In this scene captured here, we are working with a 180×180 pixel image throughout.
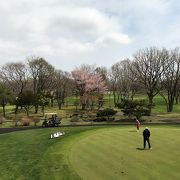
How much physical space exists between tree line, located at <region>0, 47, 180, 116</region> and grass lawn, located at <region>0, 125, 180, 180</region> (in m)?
39.7

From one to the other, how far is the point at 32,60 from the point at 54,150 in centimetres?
7095

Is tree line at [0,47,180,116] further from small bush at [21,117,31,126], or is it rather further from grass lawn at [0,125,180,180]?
grass lawn at [0,125,180,180]

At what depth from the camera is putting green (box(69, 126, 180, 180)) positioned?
20.8 m

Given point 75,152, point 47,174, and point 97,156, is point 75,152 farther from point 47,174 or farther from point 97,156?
point 47,174

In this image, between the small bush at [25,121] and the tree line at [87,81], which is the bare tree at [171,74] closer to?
the tree line at [87,81]

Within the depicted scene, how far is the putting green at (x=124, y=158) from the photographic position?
2084 centimetres

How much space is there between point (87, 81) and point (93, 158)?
79.5 meters

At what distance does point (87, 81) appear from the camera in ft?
342

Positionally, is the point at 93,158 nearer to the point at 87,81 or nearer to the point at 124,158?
the point at 124,158

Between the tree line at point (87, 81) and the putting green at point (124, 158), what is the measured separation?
42.0m

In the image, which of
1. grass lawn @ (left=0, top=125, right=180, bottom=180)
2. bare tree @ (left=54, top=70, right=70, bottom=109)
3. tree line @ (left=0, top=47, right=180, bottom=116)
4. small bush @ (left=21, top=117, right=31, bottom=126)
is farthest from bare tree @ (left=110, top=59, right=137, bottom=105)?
grass lawn @ (left=0, top=125, right=180, bottom=180)

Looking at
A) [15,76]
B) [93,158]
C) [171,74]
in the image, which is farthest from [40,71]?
[93,158]

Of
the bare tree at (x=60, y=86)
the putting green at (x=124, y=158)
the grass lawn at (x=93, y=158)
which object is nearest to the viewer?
the putting green at (x=124, y=158)

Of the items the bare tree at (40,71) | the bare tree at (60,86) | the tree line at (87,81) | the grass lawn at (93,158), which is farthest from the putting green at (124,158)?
the bare tree at (60,86)
